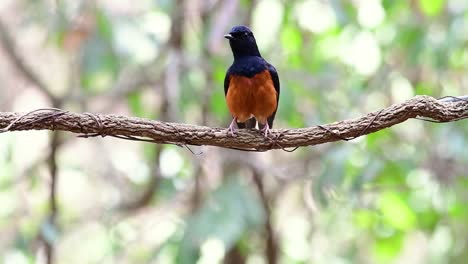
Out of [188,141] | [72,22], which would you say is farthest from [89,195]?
[188,141]

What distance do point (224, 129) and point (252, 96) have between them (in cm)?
100

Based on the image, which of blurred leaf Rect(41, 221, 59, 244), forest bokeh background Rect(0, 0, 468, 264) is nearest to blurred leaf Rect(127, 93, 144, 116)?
forest bokeh background Rect(0, 0, 468, 264)

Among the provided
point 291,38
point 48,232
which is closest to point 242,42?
point 48,232

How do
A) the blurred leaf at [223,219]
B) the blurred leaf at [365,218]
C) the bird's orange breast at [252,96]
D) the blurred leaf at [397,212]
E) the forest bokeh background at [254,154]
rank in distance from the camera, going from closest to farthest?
the bird's orange breast at [252,96] < the blurred leaf at [223,219] < the forest bokeh background at [254,154] < the blurred leaf at [397,212] < the blurred leaf at [365,218]

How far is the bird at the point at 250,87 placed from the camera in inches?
153

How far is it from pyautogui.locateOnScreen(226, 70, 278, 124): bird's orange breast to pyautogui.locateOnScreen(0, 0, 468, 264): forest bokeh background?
0.87 meters

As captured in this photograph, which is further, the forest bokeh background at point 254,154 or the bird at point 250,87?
the forest bokeh background at point 254,154

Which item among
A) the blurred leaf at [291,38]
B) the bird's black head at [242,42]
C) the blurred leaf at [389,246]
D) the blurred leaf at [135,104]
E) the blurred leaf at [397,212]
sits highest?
the blurred leaf at [291,38]

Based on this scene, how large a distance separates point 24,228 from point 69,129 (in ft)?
8.81

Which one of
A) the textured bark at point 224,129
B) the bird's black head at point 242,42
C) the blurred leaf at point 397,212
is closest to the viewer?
the textured bark at point 224,129

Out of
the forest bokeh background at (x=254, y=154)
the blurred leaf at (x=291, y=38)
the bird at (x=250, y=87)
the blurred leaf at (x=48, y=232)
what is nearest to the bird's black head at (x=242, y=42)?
the bird at (x=250, y=87)

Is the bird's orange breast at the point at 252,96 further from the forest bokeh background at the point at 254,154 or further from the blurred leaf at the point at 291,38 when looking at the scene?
the blurred leaf at the point at 291,38

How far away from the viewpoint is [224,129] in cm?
292

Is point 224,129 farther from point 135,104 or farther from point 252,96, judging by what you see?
point 135,104
